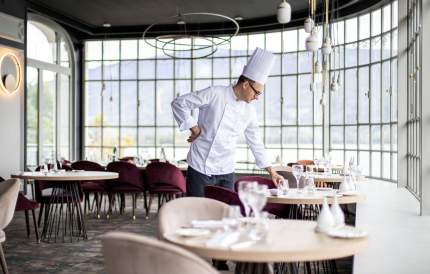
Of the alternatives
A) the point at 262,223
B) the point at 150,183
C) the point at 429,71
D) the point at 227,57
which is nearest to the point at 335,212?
the point at 262,223

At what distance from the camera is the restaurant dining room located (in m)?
2.51

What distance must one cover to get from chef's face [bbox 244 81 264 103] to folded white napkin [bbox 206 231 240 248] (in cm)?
165

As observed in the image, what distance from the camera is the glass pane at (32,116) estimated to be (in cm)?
1151

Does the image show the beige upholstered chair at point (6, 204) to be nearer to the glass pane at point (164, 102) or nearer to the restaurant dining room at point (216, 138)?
the restaurant dining room at point (216, 138)

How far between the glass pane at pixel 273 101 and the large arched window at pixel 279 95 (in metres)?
0.02

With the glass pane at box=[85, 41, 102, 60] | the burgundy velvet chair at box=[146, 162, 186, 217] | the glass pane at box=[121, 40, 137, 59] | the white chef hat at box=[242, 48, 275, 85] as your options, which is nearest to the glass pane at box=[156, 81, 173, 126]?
the glass pane at box=[121, 40, 137, 59]

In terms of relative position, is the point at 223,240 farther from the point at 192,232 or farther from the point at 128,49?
the point at 128,49

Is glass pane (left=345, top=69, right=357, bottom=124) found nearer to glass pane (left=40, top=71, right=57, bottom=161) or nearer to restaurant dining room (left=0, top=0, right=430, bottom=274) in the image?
restaurant dining room (left=0, top=0, right=430, bottom=274)

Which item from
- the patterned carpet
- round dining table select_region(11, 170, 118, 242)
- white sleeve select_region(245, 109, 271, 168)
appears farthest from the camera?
round dining table select_region(11, 170, 118, 242)

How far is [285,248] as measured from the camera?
79.5 inches

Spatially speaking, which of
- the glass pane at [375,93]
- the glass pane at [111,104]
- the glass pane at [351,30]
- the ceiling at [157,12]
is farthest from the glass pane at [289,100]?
the glass pane at [111,104]

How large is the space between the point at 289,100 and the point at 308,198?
946 cm

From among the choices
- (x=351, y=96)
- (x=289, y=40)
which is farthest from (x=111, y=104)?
(x=351, y=96)

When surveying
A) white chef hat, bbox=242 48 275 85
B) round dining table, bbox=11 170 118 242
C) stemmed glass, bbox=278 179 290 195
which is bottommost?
round dining table, bbox=11 170 118 242
